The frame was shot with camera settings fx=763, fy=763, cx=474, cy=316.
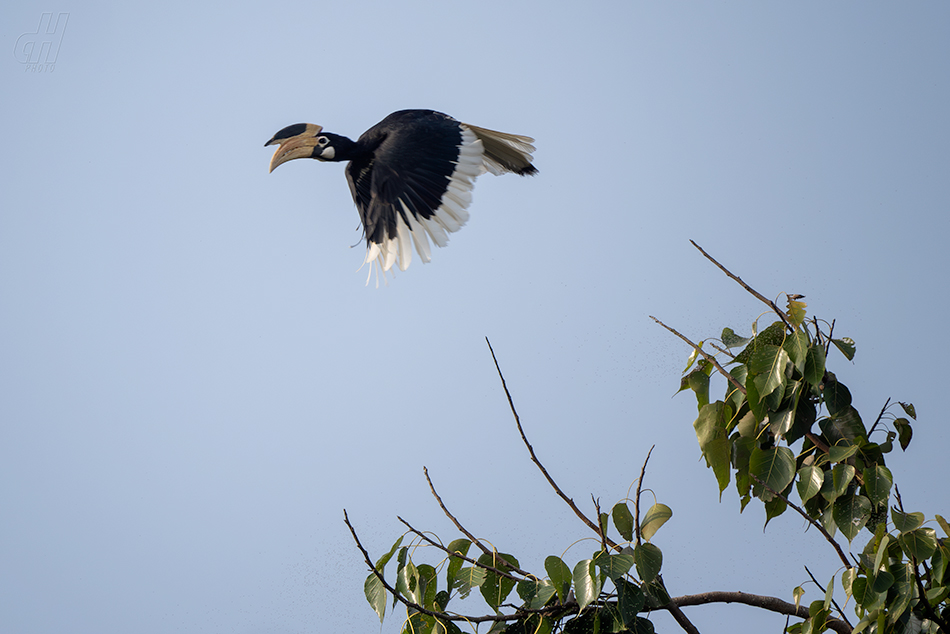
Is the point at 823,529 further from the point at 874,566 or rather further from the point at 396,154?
the point at 396,154

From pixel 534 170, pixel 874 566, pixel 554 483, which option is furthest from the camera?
pixel 534 170

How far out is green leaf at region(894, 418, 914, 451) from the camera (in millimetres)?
1454

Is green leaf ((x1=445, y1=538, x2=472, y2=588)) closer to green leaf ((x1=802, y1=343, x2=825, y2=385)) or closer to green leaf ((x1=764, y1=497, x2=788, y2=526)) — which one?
green leaf ((x1=764, y1=497, x2=788, y2=526))

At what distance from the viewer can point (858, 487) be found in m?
1.30

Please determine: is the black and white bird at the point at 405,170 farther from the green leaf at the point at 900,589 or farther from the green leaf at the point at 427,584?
the green leaf at the point at 900,589

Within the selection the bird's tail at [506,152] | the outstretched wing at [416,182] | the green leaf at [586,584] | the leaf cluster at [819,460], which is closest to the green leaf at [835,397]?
the leaf cluster at [819,460]

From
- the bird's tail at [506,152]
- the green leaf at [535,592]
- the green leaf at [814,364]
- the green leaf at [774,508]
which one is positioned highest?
the bird's tail at [506,152]

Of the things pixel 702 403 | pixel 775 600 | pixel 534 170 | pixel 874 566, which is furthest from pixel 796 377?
pixel 534 170

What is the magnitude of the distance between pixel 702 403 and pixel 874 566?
16.4 inches

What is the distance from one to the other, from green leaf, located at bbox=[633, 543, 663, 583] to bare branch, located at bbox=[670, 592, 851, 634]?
0.25m

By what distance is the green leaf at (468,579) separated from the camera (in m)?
1.38

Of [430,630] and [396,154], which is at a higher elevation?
[396,154]

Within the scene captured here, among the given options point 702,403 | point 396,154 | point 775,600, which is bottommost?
point 775,600

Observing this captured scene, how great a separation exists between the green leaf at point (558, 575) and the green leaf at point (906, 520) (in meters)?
0.54
